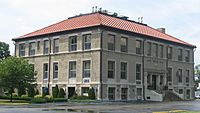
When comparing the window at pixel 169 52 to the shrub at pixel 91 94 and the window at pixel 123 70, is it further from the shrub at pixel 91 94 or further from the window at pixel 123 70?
the shrub at pixel 91 94

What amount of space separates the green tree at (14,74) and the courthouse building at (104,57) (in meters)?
7.87

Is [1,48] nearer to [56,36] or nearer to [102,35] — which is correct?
[56,36]

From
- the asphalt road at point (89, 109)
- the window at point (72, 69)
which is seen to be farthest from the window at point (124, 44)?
the asphalt road at point (89, 109)

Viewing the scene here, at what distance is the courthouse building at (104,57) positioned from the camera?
4772 centimetres

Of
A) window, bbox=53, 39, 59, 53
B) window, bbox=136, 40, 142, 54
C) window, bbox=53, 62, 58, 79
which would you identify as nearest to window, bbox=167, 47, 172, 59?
window, bbox=136, 40, 142, 54

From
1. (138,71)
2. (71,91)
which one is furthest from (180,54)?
(71,91)

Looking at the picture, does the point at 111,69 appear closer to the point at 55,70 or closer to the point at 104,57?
the point at 104,57

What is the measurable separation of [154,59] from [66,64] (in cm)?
1370

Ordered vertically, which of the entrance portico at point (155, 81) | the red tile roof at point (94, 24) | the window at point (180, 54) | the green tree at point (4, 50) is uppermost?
the red tile roof at point (94, 24)

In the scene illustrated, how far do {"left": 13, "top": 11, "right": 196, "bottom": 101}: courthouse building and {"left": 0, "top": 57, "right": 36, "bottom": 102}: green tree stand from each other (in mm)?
7869

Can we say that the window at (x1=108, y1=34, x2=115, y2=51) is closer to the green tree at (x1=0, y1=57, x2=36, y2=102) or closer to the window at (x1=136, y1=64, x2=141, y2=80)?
the window at (x1=136, y1=64, x2=141, y2=80)

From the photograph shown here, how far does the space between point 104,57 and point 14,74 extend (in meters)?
11.3

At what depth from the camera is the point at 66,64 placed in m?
50.9

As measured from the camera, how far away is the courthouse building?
47719mm
